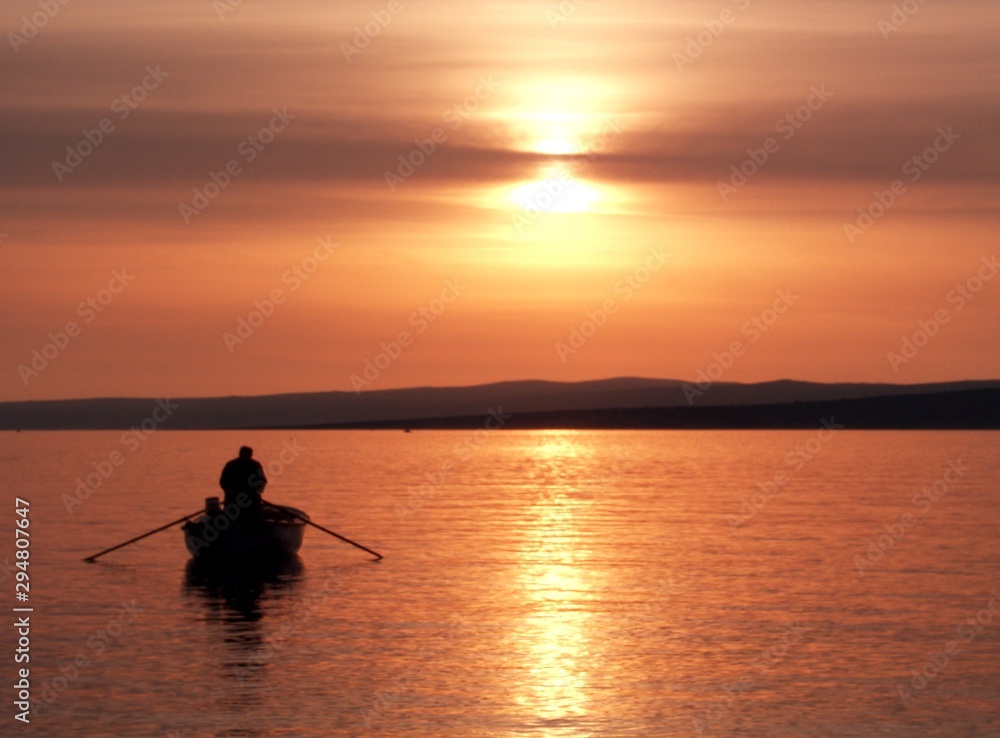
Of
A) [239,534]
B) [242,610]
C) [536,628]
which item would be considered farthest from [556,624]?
[239,534]

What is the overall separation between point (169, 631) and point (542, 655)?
703 centimetres

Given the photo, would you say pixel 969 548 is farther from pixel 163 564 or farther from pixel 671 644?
pixel 163 564

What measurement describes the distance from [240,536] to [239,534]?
8 centimetres

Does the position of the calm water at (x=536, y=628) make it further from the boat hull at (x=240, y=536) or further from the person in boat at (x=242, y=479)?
the person in boat at (x=242, y=479)

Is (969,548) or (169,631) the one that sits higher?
(969,548)

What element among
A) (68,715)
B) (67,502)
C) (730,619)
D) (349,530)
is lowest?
(68,715)

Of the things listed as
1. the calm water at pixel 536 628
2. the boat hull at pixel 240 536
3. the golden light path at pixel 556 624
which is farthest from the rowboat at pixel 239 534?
the golden light path at pixel 556 624

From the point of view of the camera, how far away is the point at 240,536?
36156 mm

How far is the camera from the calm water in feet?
63.6

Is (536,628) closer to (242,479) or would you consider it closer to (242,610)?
(242,610)

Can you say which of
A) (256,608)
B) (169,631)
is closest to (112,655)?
(169,631)

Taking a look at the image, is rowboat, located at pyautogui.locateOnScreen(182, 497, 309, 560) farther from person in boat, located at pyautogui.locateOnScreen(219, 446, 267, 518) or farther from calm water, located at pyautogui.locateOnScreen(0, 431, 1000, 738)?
calm water, located at pyautogui.locateOnScreen(0, 431, 1000, 738)

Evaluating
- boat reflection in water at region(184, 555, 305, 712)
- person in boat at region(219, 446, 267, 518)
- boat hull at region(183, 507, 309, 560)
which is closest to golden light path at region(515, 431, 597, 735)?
boat reflection in water at region(184, 555, 305, 712)

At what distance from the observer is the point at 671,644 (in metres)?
24.8
